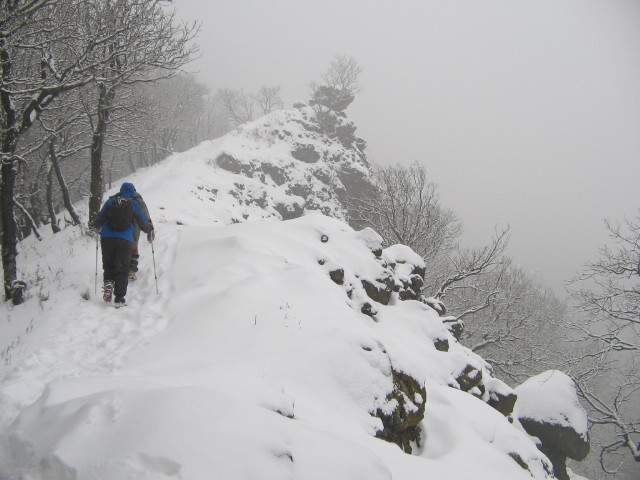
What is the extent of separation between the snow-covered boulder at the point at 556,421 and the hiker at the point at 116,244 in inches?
467

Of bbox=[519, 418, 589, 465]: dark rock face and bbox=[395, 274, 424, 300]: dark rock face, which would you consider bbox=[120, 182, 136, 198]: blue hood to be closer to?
bbox=[395, 274, 424, 300]: dark rock face

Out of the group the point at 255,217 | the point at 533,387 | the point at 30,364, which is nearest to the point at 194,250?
the point at 30,364

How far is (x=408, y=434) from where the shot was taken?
17.0ft

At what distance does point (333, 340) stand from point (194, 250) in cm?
502

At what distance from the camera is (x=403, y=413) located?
5.00 m

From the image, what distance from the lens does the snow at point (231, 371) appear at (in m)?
2.21

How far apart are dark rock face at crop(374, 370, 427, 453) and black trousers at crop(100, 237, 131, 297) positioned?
5.13m

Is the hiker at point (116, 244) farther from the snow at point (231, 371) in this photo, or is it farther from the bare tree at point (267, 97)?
the bare tree at point (267, 97)

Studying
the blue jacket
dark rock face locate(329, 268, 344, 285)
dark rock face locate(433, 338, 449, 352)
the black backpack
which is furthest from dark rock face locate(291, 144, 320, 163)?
the black backpack

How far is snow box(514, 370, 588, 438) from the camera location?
991 centimetres

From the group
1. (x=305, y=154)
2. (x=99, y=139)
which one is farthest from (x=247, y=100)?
(x=99, y=139)

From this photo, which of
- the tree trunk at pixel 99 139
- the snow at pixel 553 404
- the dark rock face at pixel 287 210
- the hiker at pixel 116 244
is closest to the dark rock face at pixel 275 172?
the dark rock face at pixel 287 210

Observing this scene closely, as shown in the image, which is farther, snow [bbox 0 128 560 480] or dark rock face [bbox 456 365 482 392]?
dark rock face [bbox 456 365 482 392]

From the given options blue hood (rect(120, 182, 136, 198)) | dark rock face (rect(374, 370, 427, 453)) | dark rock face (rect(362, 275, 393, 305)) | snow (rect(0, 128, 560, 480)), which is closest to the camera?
snow (rect(0, 128, 560, 480))
